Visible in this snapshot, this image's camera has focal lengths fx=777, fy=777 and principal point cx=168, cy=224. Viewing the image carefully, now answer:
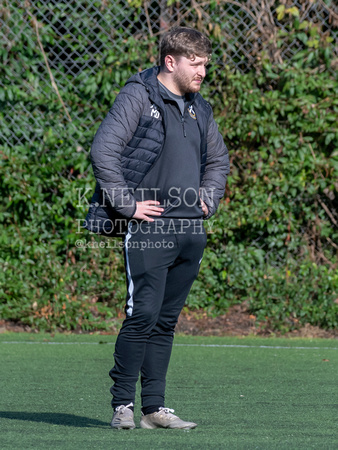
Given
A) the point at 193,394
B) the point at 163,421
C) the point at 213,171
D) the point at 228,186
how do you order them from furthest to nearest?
1. the point at 228,186
2. the point at 193,394
3. the point at 213,171
4. the point at 163,421

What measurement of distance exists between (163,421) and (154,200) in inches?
39.3

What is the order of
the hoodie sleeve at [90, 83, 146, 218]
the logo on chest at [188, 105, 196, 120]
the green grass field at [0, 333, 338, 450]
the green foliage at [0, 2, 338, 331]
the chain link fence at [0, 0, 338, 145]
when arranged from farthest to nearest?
the chain link fence at [0, 0, 338, 145], the green foliage at [0, 2, 338, 331], the logo on chest at [188, 105, 196, 120], the hoodie sleeve at [90, 83, 146, 218], the green grass field at [0, 333, 338, 450]

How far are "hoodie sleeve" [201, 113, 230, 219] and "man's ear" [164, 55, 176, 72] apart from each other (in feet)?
1.27

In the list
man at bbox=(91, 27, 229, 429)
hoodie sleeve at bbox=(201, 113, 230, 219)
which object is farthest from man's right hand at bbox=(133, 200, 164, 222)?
hoodie sleeve at bbox=(201, 113, 230, 219)

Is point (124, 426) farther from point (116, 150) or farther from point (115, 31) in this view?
point (115, 31)

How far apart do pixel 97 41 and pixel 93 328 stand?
9.69 ft

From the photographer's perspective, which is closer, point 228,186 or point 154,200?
point 154,200

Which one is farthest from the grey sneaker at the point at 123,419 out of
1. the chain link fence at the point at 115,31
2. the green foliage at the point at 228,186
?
the chain link fence at the point at 115,31

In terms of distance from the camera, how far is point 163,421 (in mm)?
3504

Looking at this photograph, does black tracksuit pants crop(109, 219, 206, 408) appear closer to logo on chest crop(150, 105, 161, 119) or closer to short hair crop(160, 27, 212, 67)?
logo on chest crop(150, 105, 161, 119)

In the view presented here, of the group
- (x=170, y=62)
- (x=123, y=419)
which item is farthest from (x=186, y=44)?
(x=123, y=419)

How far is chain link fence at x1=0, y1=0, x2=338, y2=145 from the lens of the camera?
7.86 meters

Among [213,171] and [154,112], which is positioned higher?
[154,112]

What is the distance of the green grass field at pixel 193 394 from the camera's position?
3.20 m
